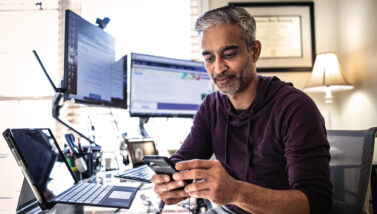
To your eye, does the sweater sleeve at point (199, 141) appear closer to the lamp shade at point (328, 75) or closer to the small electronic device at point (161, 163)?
the small electronic device at point (161, 163)

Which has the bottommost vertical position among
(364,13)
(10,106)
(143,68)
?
(10,106)

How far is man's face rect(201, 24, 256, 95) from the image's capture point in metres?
1.03

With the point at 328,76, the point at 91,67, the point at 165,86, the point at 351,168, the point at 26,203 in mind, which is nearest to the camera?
the point at 26,203

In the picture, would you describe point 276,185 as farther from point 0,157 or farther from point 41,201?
point 0,157

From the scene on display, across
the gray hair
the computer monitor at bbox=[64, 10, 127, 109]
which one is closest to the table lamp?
the gray hair

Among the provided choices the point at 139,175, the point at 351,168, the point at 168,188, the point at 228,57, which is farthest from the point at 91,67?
the point at 351,168

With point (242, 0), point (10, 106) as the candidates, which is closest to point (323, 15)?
point (242, 0)

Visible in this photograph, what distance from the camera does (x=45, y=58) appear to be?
8.14 feet

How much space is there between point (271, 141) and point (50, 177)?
29.4 inches

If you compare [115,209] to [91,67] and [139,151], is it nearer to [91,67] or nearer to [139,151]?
[139,151]

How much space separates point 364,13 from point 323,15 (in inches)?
17.6

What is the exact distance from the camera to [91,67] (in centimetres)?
140

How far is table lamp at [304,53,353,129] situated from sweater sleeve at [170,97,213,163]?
4.47 feet

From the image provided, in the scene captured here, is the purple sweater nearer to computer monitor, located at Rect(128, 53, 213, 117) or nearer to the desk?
the desk
